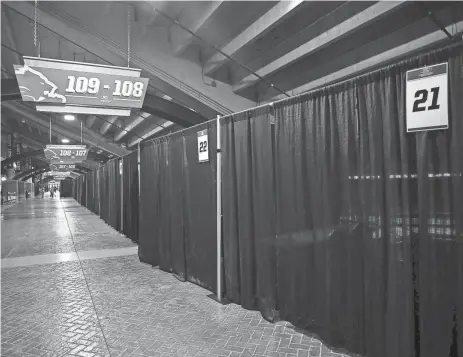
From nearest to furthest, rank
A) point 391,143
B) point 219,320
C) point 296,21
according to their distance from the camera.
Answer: point 391,143
point 219,320
point 296,21

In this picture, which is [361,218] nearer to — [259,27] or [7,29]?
[259,27]

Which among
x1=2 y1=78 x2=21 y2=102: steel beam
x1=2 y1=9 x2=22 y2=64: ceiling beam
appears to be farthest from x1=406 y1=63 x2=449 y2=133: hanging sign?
x1=2 y1=78 x2=21 y2=102: steel beam

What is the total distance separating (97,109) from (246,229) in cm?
340

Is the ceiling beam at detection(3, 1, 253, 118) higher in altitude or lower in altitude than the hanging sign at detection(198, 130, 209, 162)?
higher

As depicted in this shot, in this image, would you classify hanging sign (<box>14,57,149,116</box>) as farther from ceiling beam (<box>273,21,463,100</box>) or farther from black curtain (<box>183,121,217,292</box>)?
ceiling beam (<box>273,21,463,100</box>)

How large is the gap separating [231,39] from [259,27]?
1222mm

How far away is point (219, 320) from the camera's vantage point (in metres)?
3.69

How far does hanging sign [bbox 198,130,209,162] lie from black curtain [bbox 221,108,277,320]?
40 cm

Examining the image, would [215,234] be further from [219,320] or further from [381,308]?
[381,308]

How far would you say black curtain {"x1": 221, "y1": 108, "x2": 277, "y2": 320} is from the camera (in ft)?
12.1

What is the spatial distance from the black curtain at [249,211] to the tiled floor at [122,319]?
28 cm

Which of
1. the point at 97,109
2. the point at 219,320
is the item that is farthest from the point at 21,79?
the point at 219,320

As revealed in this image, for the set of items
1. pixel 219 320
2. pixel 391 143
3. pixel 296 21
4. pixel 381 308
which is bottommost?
pixel 219 320

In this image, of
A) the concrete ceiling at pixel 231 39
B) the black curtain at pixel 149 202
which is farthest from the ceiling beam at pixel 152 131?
the black curtain at pixel 149 202
